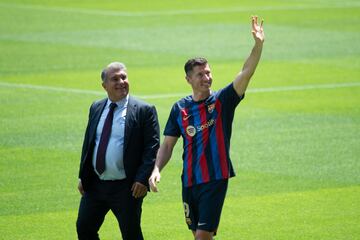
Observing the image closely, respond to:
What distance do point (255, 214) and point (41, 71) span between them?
13.5m

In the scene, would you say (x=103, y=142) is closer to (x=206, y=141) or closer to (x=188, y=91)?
(x=206, y=141)

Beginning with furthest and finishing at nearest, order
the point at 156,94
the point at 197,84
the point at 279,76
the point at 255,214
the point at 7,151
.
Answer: the point at 279,76 < the point at 156,94 < the point at 7,151 < the point at 255,214 < the point at 197,84

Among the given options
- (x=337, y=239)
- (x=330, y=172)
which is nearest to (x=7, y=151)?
(x=330, y=172)

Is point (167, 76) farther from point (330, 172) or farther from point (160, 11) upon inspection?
point (160, 11)

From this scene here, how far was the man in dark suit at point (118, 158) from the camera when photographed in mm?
11445

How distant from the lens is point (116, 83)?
11.5 metres

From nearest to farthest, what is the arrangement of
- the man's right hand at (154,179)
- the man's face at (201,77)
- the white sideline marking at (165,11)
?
the man's right hand at (154,179) < the man's face at (201,77) < the white sideline marking at (165,11)

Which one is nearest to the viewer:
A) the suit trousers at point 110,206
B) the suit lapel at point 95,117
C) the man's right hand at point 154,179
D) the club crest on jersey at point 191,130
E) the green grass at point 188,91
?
the man's right hand at point 154,179

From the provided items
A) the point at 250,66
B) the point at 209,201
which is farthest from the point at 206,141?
the point at 250,66

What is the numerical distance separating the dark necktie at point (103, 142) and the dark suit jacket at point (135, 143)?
12 centimetres

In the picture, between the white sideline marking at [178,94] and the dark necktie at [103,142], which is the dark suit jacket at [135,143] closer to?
the dark necktie at [103,142]

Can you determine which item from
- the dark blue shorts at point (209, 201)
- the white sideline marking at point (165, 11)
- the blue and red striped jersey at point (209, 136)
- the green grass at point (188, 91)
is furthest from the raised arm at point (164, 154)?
the white sideline marking at point (165, 11)

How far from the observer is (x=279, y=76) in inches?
1048

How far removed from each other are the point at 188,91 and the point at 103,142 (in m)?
13.4
